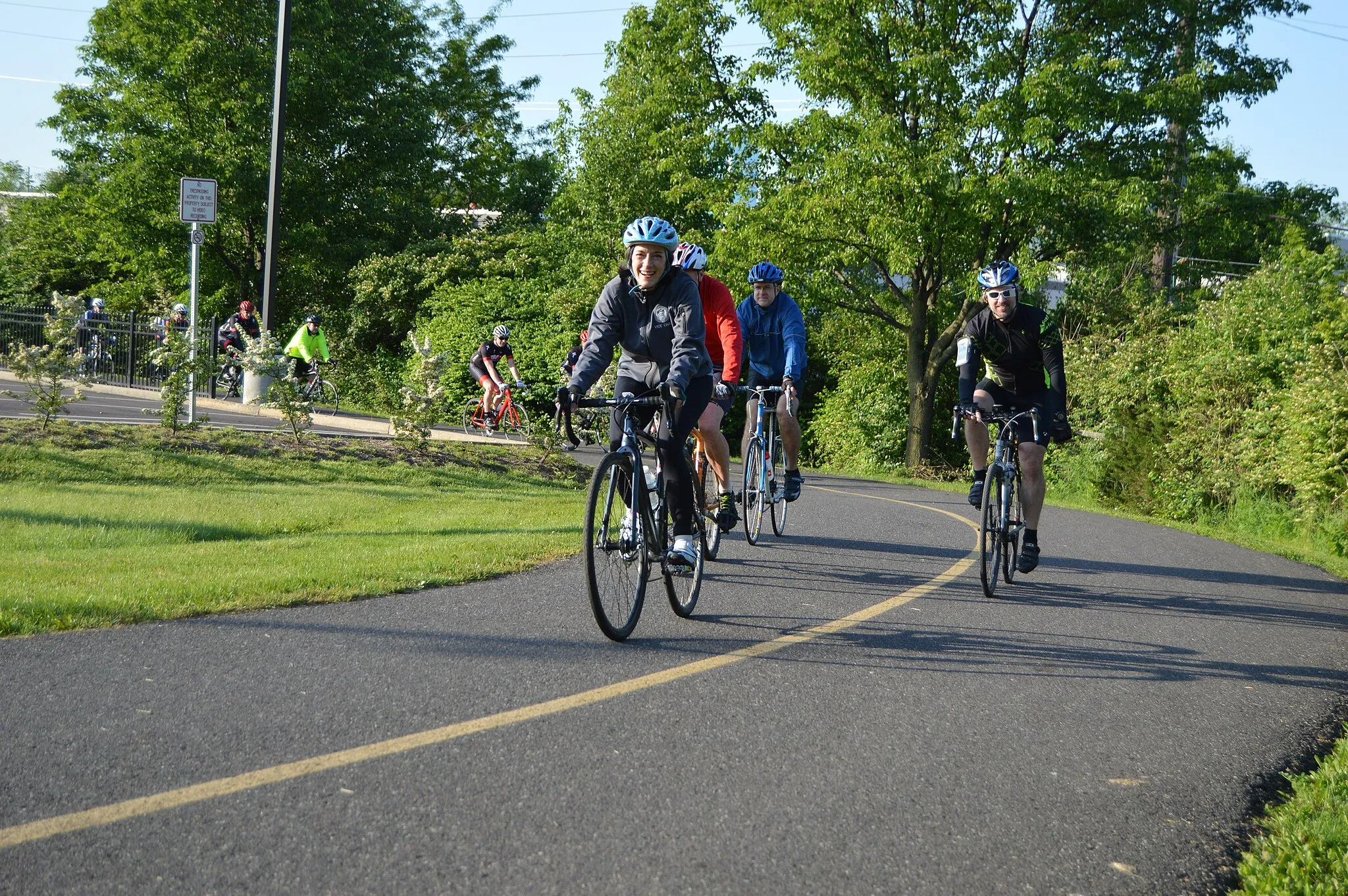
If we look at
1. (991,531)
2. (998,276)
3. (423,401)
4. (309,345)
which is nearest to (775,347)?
(998,276)

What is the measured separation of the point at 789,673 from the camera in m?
5.77

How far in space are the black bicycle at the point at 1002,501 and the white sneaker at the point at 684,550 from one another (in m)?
2.46

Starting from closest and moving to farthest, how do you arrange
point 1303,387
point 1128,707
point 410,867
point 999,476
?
point 410,867, point 1128,707, point 999,476, point 1303,387

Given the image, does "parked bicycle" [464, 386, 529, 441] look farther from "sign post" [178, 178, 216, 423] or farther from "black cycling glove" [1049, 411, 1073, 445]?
"black cycling glove" [1049, 411, 1073, 445]

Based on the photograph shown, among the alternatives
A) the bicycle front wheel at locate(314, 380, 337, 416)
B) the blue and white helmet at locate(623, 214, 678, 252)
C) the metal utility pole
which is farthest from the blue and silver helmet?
the bicycle front wheel at locate(314, 380, 337, 416)

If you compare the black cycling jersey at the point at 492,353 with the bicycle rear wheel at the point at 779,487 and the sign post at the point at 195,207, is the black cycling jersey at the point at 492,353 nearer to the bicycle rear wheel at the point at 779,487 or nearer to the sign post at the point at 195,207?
the sign post at the point at 195,207

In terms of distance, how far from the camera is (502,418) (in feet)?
75.0

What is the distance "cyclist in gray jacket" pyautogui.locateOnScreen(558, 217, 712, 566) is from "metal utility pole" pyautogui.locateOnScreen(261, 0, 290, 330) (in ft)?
45.3

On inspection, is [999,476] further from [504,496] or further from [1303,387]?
[1303,387]

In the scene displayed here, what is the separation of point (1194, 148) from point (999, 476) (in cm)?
1753

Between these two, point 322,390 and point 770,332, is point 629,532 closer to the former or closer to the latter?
point 770,332

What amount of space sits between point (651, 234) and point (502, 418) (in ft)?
55.0

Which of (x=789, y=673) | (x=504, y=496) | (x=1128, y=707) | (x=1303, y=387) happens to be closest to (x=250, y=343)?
(x=504, y=496)

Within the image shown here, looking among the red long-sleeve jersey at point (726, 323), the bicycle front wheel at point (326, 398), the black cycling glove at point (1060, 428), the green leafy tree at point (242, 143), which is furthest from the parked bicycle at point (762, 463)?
the green leafy tree at point (242, 143)
